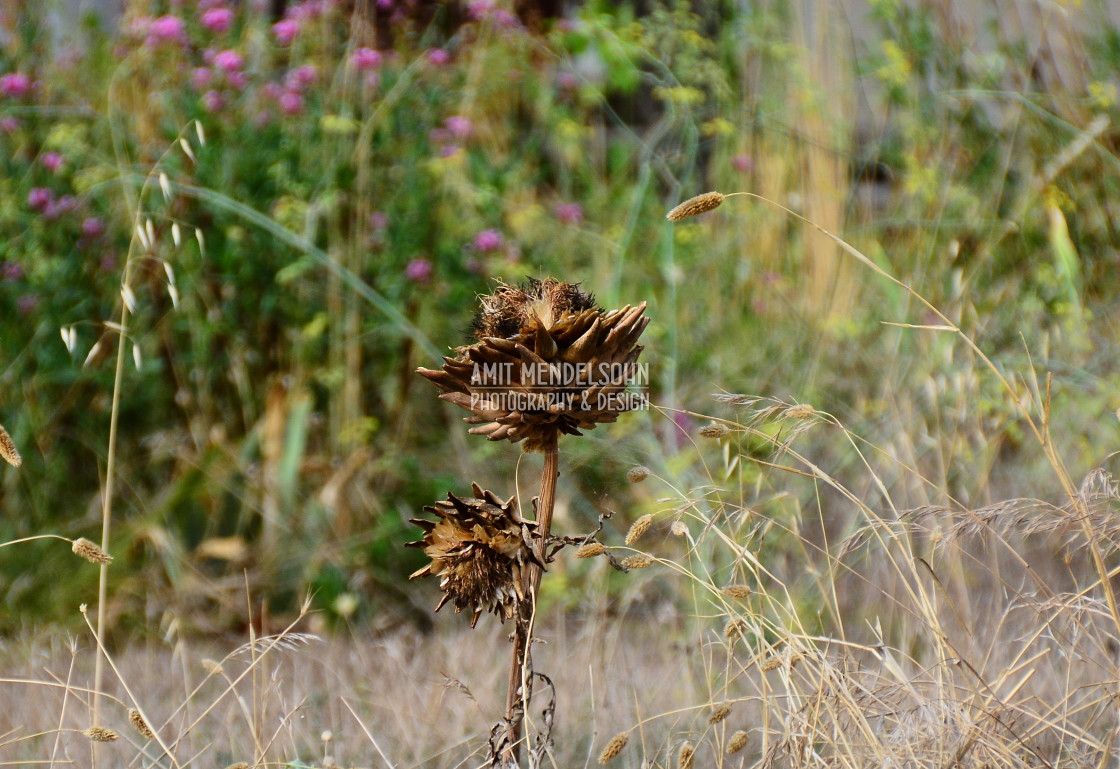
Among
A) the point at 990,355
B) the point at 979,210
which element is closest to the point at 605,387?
the point at 990,355

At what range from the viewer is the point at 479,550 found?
0.92 metres

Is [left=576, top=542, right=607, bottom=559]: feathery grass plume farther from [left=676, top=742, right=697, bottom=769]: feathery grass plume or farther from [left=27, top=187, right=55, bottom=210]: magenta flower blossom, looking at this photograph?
[left=27, top=187, right=55, bottom=210]: magenta flower blossom

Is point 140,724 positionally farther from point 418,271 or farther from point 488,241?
point 488,241

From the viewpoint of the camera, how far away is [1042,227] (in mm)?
2754

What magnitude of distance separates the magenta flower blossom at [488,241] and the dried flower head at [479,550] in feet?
5.84

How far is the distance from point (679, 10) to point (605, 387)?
2.71 m

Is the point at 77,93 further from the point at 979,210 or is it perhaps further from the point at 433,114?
the point at 979,210

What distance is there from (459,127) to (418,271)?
0.46 m

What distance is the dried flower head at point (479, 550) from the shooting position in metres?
0.91

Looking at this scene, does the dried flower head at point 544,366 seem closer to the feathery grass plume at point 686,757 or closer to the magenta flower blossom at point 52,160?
the feathery grass plume at point 686,757

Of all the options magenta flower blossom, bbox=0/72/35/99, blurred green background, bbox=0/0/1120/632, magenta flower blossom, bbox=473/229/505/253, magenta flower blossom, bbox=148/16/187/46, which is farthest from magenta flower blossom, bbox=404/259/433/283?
magenta flower blossom, bbox=0/72/35/99

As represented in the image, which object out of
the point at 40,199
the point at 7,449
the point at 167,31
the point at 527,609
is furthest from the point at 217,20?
the point at 527,609

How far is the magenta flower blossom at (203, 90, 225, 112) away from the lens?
263 cm

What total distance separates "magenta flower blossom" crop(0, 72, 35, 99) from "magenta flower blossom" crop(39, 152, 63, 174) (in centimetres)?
18
